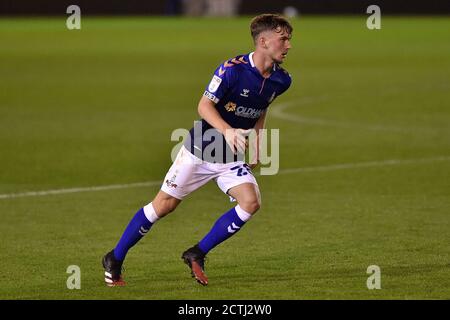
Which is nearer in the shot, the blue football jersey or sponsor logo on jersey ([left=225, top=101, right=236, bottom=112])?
the blue football jersey

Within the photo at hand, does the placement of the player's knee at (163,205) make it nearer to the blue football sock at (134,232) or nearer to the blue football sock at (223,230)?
the blue football sock at (134,232)

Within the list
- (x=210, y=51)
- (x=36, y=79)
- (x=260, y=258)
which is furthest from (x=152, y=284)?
(x=210, y=51)

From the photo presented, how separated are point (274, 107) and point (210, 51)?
14721mm

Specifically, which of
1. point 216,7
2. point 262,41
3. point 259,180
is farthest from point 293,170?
point 216,7

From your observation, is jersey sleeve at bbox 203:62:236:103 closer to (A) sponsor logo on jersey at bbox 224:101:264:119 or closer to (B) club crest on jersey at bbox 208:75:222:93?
(B) club crest on jersey at bbox 208:75:222:93

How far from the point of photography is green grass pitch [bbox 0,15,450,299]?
9.34 meters

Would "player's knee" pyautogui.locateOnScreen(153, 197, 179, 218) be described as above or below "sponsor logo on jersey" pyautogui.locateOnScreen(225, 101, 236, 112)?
below

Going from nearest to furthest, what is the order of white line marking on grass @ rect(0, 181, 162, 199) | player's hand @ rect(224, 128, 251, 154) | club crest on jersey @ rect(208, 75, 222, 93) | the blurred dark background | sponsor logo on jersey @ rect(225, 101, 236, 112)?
player's hand @ rect(224, 128, 251, 154) → club crest on jersey @ rect(208, 75, 222, 93) → sponsor logo on jersey @ rect(225, 101, 236, 112) → white line marking on grass @ rect(0, 181, 162, 199) → the blurred dark background

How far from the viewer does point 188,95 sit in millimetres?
26250

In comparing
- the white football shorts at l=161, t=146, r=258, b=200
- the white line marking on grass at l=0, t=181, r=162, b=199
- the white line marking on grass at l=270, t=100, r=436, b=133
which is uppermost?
the white football shorts at l=161, t=146, r=258, b=200

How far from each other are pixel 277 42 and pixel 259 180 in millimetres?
6303

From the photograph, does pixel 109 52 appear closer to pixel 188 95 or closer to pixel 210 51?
pixel 210 51

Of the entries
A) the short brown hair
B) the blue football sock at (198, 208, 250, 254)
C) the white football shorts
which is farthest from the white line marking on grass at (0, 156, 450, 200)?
the short brown hair

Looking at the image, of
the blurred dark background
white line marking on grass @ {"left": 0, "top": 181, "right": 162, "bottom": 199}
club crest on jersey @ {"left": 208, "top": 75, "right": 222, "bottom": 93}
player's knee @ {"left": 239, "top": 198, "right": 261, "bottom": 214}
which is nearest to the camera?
club crest on jersey @ {"left": 208, "top": 75, "right": 222, "bottom": 93}
